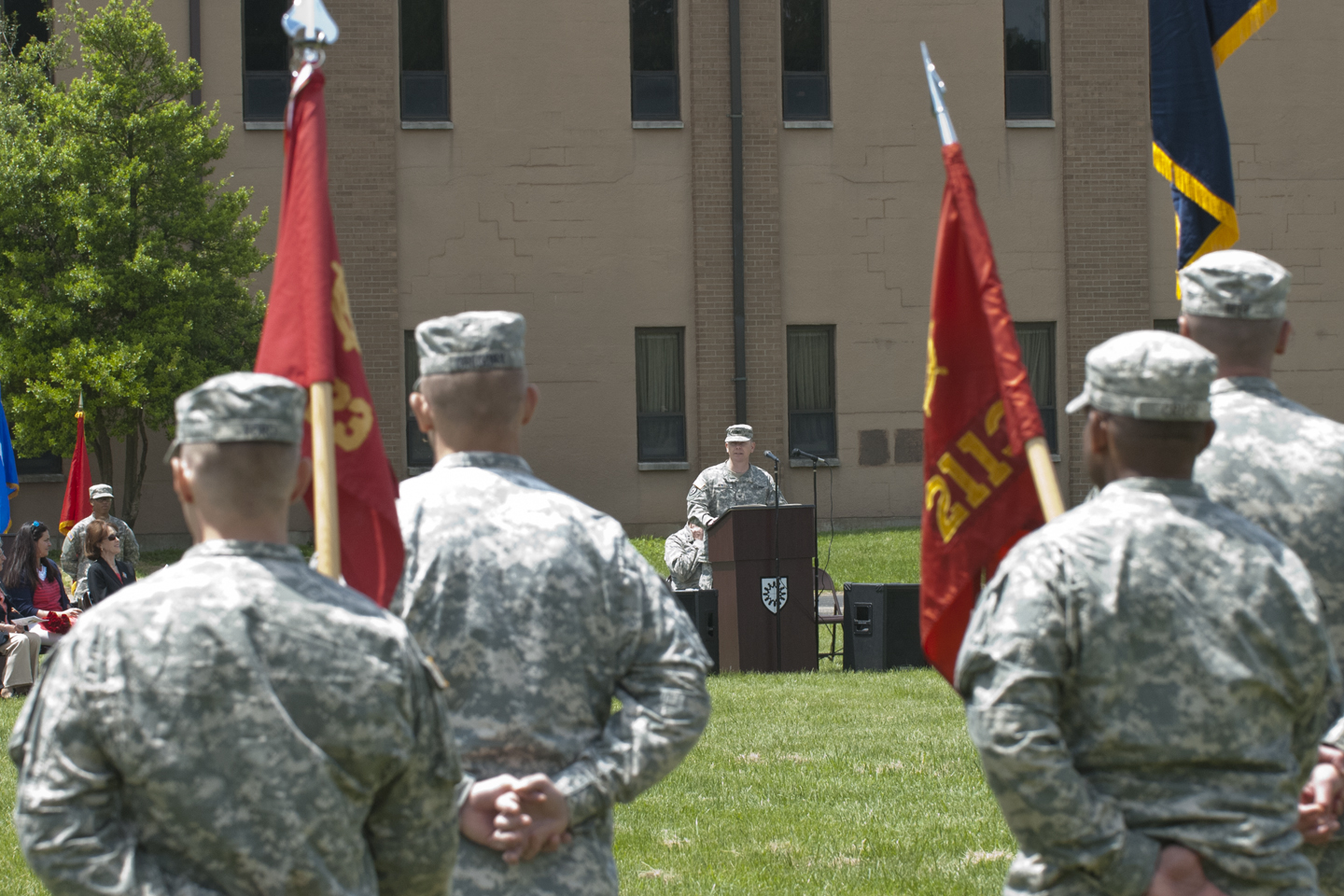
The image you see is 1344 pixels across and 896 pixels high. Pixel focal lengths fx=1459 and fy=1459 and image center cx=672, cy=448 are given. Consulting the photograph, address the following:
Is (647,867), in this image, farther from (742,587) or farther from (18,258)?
(18,258)

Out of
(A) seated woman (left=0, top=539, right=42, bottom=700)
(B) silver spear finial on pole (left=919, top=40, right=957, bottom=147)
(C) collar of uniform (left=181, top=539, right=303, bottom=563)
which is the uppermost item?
(B) silver spear finial on pole (left=919, top=40, right=957, bottom=147)

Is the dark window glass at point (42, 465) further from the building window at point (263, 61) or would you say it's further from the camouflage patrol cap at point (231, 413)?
the camouflage patrol cap at point (231, 413)

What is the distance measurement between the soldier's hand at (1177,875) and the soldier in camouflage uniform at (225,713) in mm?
1481

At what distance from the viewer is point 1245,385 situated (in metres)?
3.67

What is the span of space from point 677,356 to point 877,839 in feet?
56.9

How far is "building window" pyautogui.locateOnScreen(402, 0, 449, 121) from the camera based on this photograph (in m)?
23.5

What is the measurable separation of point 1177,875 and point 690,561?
1116cm

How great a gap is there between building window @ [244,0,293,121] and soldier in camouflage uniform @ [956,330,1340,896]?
21881 millimetres

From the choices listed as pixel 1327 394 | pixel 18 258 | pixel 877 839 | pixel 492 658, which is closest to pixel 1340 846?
pixel 492 658

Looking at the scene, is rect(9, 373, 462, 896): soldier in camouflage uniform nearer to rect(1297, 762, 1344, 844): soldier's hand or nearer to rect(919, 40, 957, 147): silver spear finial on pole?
rect(1297, 762, 1344, 844): soldier's hand

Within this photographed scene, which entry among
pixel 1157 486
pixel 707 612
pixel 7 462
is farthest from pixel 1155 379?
pixel 7 462

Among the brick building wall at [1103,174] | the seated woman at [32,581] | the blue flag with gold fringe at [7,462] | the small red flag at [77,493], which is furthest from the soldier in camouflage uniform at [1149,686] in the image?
the brick building wall at [1103,174]

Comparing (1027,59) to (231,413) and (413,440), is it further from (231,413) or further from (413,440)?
(231,413)

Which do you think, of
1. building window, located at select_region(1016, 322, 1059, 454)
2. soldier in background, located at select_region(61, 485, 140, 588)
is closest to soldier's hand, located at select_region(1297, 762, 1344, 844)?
soldier in background, located at select_region(61, 485, 140, 588)
